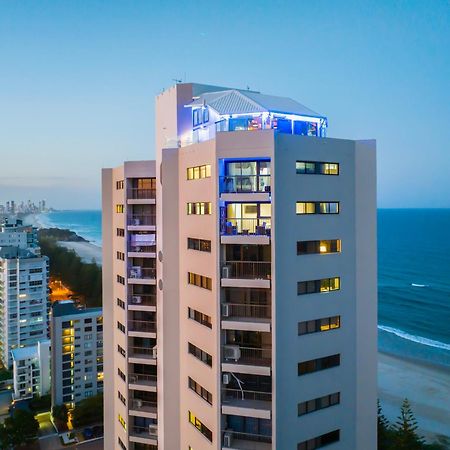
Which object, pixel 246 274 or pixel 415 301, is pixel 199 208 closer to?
pixel 246 274

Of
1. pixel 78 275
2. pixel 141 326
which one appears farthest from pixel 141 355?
pixel 78 275

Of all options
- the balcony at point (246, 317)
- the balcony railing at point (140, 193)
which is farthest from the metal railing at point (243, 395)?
the balcony railing at point (140, 193)

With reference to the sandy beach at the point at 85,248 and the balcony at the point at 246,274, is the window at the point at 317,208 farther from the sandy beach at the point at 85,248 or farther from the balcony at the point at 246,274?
the sandy beach at the point at 85,248

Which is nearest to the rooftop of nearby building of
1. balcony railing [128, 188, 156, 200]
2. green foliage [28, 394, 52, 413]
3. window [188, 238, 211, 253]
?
green foliage [28, 394, 52, 413]

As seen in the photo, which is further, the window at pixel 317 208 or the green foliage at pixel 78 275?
the green foliage at pixel 78 275

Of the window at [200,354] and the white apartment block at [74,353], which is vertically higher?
the window at [200,354]

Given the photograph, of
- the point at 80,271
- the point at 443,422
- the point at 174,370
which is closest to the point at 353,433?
the point at 174,370

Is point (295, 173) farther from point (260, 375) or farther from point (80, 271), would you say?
point (80, 271)
